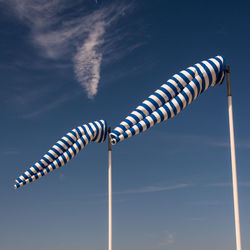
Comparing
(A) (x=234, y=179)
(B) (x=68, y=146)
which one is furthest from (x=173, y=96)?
(B) (x=68, y=146)

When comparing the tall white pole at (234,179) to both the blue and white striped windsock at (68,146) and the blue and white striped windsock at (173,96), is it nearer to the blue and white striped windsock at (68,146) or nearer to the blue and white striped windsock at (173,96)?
the blue and white striped windsock at (173,96)

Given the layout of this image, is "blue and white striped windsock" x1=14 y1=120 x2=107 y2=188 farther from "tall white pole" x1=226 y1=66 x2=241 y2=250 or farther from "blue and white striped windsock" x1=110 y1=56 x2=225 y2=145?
"tall white pole" x1=226 y1=66 x2=241 y2=250

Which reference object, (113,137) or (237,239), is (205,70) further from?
(237,239)

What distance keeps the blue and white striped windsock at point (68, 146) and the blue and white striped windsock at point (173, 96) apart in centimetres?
292

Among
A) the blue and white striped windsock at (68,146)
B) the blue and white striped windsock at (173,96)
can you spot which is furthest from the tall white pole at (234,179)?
the blue and white striped windsock at (68,146)

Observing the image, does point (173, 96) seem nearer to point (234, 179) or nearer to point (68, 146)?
point (234, 179)

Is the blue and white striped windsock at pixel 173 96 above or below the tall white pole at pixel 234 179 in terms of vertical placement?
above

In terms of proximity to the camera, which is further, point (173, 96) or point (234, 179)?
point (173, 96)

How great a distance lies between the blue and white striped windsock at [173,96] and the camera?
54.8ft

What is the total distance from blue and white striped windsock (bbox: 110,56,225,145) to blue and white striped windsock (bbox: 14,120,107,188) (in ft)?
9.58

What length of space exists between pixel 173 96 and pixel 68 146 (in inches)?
260

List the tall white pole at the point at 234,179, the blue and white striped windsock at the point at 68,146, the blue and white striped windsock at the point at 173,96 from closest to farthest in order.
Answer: the tall white pole at the point at 234,179
the blue and white striped windsock at the point at 173,96
the blue and white striped windsock at the point at 68,146

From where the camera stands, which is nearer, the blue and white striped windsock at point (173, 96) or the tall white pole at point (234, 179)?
the tall white pole at point (234, 179)

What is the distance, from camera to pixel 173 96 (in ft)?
56.1
